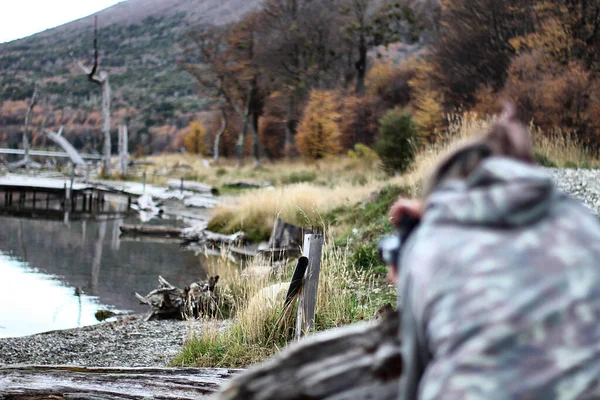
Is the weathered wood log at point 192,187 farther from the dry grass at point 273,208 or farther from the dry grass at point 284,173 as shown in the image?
the dry grass at point 273,208

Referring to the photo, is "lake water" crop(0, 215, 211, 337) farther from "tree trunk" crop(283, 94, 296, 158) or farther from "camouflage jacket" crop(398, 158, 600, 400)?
"tree trunk" crop(283, 94, 296, 158)

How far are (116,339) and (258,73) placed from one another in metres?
38.5

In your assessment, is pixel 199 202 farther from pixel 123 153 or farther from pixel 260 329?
pixel 260 329

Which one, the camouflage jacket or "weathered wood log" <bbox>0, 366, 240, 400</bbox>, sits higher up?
the camouflage jacket

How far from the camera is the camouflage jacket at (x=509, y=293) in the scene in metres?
1.16

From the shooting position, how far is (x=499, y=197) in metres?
1.22

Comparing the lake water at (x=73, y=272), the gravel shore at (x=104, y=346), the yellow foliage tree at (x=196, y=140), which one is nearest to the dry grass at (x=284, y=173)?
the lake water at (x=73, y=272)

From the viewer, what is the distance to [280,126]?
47.4 meters

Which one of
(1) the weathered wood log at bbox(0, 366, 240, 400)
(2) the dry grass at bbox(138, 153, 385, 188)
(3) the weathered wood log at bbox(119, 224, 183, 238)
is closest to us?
(1) the weathered wood log at bbox(0, 366, 240, 400)

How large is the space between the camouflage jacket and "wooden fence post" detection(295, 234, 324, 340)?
4432mm

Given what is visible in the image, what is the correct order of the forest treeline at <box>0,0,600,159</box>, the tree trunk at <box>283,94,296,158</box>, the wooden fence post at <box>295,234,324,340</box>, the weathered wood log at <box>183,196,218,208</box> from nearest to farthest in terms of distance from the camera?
1. the wooden fence post at <box>295,234,324,340</box>
2. the forest treeline at <box>0,0,600,159</box>
3. the weathered wood log at <box>183,196,218,208</box>
4. the tree trunk at <box>283,94,296,158</box>

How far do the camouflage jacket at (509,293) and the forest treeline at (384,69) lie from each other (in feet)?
51.0

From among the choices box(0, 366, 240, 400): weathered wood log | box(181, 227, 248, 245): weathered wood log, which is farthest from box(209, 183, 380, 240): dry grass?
box(0, 366, 240, 400): weathered wood log

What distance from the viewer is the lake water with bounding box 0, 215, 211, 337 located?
32.2 feet
